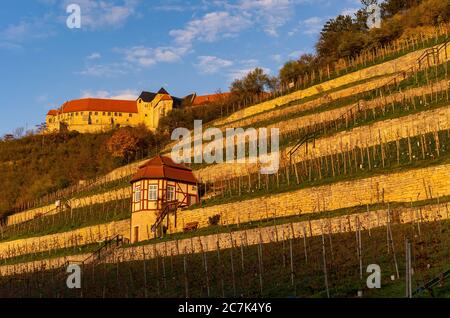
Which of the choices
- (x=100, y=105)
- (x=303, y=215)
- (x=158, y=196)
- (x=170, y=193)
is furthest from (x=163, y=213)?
(x=100, y=105)

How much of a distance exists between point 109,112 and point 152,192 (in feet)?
265

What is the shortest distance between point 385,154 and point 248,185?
1041 centimetres

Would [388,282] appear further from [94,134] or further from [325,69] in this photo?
[94,134]

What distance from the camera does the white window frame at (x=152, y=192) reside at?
140 ft

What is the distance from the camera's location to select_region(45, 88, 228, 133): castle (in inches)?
4422

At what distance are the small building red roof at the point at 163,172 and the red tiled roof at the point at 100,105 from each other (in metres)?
76.6

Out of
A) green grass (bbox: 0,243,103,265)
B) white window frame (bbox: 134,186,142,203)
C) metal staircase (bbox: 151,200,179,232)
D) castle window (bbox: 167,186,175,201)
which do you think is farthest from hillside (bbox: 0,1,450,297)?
castle window (bbox: 167,186,175,201)

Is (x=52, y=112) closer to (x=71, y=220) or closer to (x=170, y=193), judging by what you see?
(x=71, y=220)

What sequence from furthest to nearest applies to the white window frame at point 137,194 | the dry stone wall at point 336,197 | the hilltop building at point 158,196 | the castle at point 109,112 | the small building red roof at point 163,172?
1. the castle at point 109,112
2. the small building red roof at point 163,172
3. the white window frame at point 137,194
4. the hilltop building at point 158,196
5. the dry stone wall at point 336,197

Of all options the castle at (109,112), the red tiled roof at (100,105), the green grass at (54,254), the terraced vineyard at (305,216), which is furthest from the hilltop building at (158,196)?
the red tiled roof at (100,105)

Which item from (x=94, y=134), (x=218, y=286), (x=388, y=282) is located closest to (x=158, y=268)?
(x=218, y=286)

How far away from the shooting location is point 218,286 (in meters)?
21.3

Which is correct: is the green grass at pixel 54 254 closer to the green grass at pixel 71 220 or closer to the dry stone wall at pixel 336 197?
the green grass at pixel 71 220
